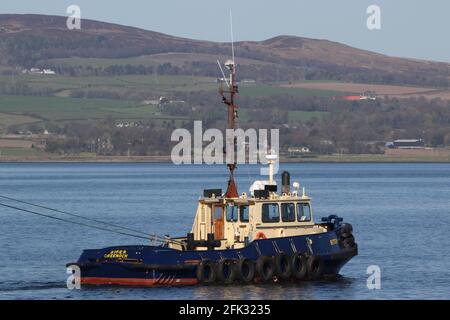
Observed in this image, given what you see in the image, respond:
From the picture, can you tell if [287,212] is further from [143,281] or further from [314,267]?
[143,281]

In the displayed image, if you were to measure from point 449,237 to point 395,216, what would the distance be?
40.8ft

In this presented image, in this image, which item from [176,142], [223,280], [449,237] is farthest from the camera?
Answer: [176,142]

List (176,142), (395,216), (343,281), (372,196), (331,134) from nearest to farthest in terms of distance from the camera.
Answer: (343,281)
(395,216)
(372,196)
(176,142)
(331,134)

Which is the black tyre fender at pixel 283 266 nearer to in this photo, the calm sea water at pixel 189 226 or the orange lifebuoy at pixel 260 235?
the calm sea water at pixel 189 226

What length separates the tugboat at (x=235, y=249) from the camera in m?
35.1

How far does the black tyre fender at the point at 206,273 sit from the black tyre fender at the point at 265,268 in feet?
4.54

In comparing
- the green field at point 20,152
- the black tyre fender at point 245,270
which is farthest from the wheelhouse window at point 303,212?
the green field at point 20,152

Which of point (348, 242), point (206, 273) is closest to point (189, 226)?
point (348, 242)

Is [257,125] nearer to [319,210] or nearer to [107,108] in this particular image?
[107,108]

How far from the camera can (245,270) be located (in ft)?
117

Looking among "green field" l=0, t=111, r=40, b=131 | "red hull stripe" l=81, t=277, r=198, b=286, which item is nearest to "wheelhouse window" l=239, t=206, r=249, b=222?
"red hull stripe" l=81, t=277, r=198, b=286

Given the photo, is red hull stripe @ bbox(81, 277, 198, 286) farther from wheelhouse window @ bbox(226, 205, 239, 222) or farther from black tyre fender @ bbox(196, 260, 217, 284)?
wheelhouse window @ bbox(226, 205, 239, 222)

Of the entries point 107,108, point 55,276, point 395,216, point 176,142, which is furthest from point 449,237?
point 107,108
